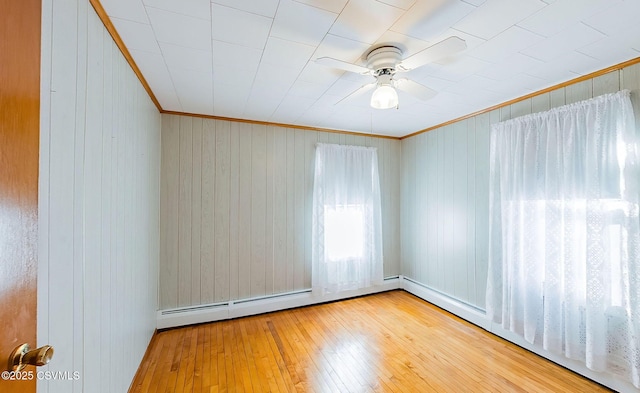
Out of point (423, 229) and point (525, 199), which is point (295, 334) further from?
point (525, 199)

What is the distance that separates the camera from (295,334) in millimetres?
2779

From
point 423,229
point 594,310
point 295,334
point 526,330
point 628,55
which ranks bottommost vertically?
point 295,334

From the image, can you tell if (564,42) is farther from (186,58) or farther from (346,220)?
(346,220)

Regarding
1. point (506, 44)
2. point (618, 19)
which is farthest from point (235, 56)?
point (618, 19)

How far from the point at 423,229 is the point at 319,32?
305 centimetres

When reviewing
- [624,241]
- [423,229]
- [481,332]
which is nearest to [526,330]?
[481,332]

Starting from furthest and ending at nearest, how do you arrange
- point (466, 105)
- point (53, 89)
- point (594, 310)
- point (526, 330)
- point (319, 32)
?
point (466, 105), point (526, 330), point (594, 310), point (319, 32), point (53, 89)

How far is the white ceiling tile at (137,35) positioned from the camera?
4.82ft

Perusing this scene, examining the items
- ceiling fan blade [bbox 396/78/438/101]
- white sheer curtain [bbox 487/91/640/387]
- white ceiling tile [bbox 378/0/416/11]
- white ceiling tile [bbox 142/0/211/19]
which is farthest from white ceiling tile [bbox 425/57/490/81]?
white ceiling tile [bbox 142/0/211/19]

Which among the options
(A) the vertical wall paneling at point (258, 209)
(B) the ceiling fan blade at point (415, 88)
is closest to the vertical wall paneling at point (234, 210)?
(A) the vertical wall paneling at point (258, 209)

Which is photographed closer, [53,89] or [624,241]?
[53,89]

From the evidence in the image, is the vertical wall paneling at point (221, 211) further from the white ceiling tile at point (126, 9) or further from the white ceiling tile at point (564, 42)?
the white ceiling tile at point (564, 42)

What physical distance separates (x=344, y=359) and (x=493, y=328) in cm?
167

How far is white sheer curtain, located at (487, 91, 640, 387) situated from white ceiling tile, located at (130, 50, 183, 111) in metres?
3.09
